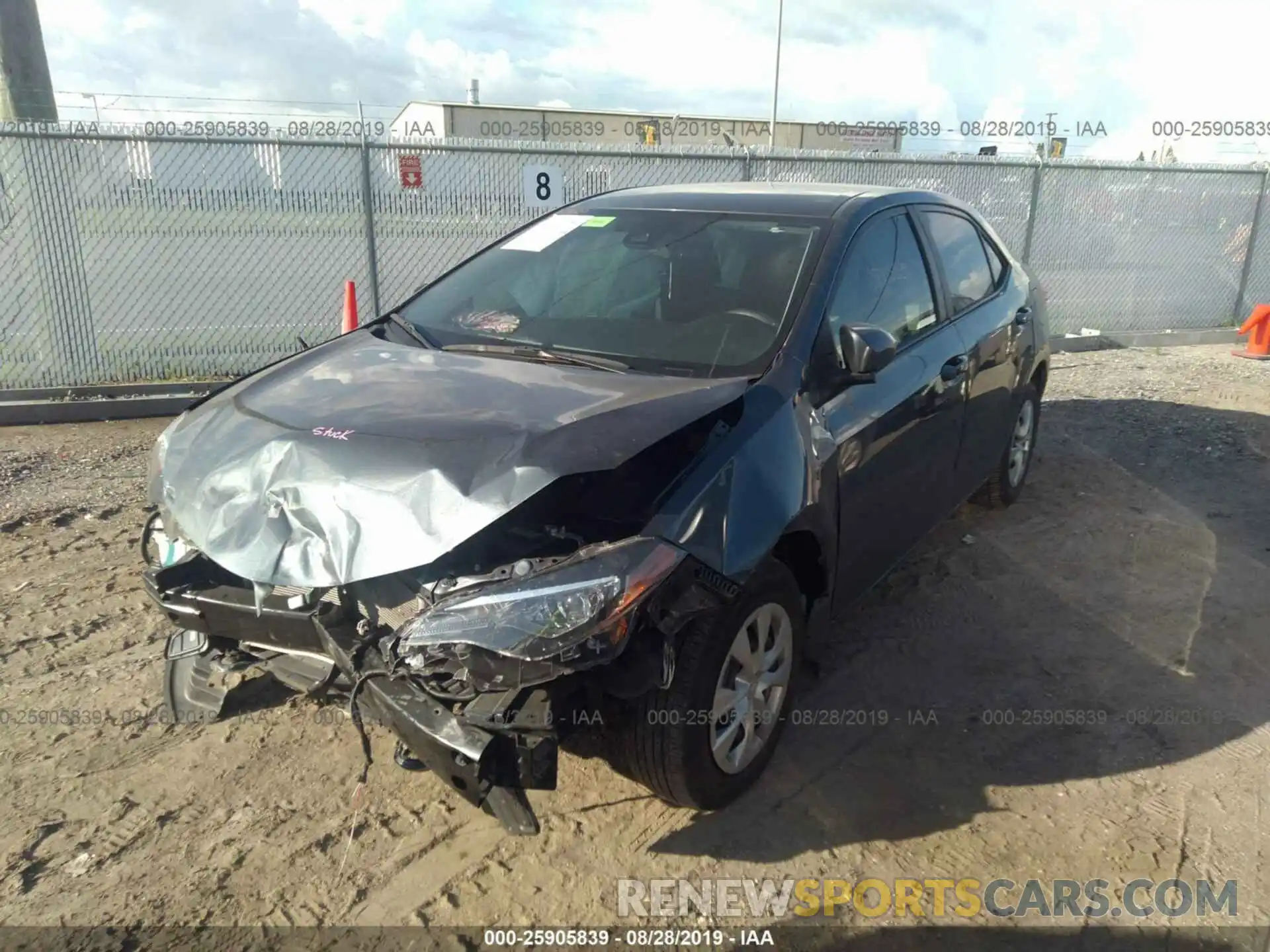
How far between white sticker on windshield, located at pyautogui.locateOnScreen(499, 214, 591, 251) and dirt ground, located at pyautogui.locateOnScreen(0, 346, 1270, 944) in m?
2.09

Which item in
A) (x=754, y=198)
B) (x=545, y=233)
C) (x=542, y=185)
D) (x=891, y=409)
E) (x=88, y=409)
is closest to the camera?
(x=891, y=409)

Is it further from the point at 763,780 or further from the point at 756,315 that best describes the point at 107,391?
the point at 763,780

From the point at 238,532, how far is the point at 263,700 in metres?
1.14

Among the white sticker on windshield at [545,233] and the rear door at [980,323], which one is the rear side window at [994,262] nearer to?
the rear door at [980,323]

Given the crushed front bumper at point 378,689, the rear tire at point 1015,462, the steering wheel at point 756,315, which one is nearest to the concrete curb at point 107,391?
the crushed front bumper at point 378,689

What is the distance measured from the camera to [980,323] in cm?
455

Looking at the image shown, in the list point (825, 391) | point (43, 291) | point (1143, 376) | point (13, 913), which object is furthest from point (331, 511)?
point (1143, 376)

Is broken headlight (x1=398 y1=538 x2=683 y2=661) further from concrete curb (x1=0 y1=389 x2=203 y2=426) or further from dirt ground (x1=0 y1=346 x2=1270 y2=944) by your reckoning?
concrete curb (x1=0 y1=389 x2=203 y2=426)

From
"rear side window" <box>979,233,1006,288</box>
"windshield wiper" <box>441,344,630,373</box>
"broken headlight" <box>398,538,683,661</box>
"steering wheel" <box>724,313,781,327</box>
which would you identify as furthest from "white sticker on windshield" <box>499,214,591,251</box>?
"rear side window" <box>979,233,1006,288</box>

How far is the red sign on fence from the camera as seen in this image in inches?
326

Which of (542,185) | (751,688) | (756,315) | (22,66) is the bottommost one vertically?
(751,688)

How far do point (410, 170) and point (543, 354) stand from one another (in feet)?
18.6

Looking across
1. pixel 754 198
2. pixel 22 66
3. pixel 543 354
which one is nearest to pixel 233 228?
pixel 22 66

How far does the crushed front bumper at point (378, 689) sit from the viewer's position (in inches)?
91.1
